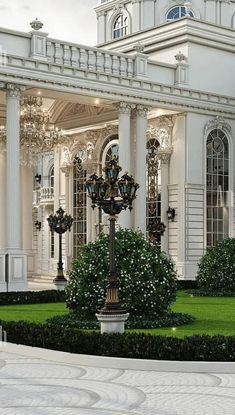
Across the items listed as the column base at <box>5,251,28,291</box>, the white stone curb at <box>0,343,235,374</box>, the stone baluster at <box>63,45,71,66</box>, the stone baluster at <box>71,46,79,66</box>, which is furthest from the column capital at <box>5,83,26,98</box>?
the white stone curb at <box>0,343,235,374</box>

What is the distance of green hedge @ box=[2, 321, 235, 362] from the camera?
1020 centimetres

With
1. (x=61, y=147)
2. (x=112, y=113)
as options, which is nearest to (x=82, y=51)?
(x=112, y=113)

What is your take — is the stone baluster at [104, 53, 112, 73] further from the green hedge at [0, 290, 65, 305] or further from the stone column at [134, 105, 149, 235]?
the green hedge at [0, 290, 65, 305]

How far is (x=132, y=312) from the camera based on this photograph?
13734mm

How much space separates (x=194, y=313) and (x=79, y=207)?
50.3 feet

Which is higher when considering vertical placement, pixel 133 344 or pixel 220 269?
pixel 220 269

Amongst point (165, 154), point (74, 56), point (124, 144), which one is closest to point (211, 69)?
point (165, 154)

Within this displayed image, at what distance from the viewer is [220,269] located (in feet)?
70.2

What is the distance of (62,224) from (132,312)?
364 inches

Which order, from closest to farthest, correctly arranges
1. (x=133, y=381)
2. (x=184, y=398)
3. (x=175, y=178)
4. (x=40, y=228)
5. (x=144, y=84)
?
(x=184, y=398), (x=133, y=381), (x=144, y=84), (x=175, y=178), (x=40, y=228)

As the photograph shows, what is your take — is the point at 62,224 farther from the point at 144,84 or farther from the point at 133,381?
the point at 133,381

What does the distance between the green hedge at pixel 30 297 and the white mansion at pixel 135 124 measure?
2.11 meters

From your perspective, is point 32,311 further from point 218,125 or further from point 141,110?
point 218,125

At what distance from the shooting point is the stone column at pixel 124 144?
80.9ft
